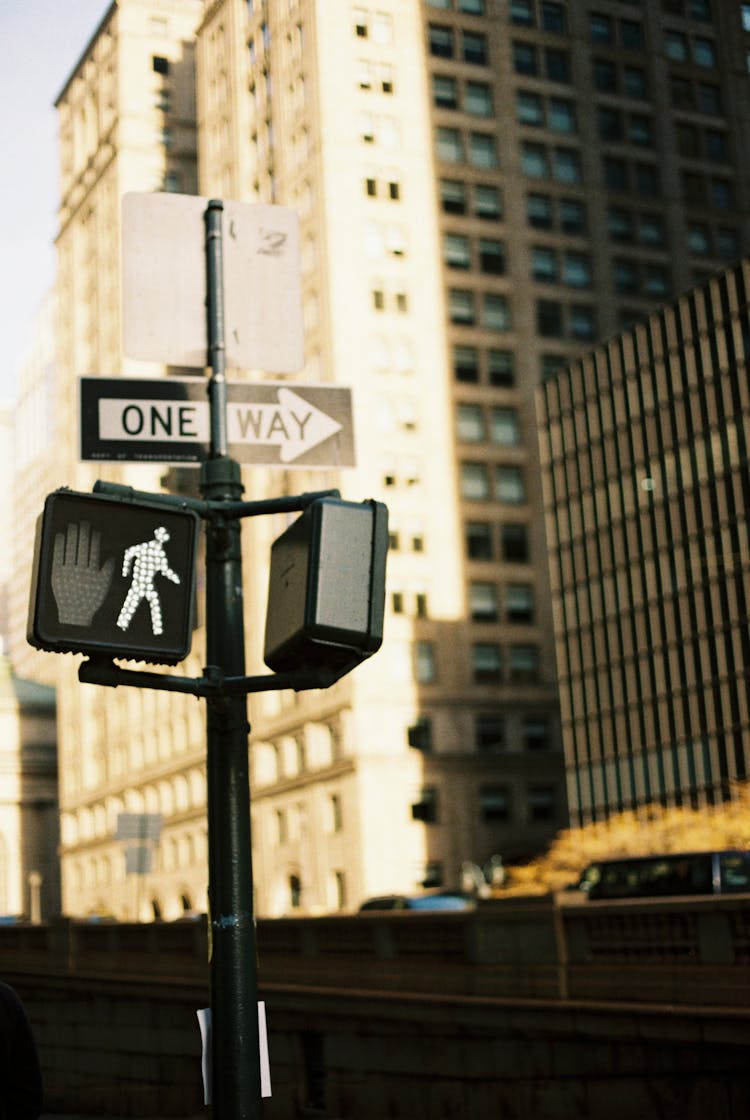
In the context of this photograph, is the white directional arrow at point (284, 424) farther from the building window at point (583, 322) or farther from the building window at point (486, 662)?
the building window at point (583, 322)

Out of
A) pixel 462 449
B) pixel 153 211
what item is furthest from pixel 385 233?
pixel 153 211

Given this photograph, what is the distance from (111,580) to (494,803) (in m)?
87.2

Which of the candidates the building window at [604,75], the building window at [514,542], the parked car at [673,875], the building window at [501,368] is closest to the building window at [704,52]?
the building window at [604,75]

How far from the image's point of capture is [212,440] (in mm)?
7770

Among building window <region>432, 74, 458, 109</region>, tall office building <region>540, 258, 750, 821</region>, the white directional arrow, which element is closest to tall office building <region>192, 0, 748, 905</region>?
building window <region>432, 74, 458, 109</region>

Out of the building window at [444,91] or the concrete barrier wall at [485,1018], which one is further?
the building window at [444,91]

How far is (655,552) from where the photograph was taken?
88.8 meters

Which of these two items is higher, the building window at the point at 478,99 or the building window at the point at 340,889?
the building window at the point at 478,99

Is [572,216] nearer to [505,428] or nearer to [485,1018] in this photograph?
[505,428]

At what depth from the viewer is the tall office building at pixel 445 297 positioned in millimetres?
90062

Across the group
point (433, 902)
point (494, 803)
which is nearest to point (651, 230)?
point (494, 803)

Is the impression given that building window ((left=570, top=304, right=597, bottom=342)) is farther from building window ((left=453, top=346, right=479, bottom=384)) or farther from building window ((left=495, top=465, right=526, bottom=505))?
building window ((left=495, top=465, right=526, bottom=505))

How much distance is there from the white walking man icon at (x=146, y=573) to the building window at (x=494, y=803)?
85.9 metres

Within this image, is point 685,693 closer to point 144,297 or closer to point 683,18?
point 683,18
